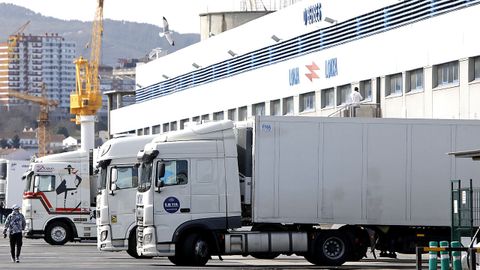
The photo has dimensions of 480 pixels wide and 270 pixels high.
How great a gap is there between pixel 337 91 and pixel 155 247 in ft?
87.3

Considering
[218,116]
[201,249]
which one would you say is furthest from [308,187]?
[218,116]

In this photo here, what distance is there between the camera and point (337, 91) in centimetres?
5778

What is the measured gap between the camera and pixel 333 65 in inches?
2297

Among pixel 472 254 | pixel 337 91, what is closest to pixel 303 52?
pixel 337 91

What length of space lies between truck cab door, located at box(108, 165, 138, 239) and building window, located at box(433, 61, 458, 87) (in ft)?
47.6

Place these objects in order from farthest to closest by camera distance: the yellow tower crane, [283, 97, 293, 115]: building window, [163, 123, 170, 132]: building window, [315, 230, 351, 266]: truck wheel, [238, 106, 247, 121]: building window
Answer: the yellow tower crane
[163, 123, 170, 132]: building window
[238, 106, 247, 121]: building window
[283, 97, 293, 115]: building window
[315, 230, 351, 266]: truck wheel

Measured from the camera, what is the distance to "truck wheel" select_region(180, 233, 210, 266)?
32250mm

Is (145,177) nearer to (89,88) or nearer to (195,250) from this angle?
(195,250)

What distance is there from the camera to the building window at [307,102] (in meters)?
61.2

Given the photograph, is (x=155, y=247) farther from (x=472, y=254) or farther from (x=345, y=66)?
(x=345, y=66)

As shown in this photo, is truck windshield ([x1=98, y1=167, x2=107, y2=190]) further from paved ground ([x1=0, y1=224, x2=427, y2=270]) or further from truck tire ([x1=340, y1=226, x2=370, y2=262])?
truck tire ([x1=340, y1=226, x2=370, y2=262])

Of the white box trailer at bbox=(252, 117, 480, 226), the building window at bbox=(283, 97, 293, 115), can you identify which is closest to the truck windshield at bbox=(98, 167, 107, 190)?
the white box trailer at bbox=(252, 117, 480, 226)

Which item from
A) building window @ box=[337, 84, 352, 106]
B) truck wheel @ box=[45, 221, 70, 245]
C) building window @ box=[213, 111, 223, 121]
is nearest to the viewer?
truck wheel @ box=[45, 221, 70, 245]

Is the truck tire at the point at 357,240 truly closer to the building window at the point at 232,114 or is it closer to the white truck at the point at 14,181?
the building window at the point at 232,114
